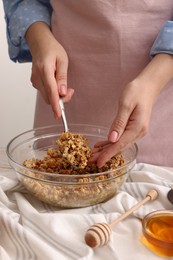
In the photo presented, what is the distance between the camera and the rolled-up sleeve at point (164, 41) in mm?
923

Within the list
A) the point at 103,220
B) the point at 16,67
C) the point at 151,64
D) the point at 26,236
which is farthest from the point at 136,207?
the point at 16,67

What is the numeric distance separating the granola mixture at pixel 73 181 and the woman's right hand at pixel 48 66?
0.10 m

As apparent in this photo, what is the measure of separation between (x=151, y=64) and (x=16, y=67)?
1262mm

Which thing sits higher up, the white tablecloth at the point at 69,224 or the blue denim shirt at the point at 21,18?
the blue denim shirt at the point at 21,18

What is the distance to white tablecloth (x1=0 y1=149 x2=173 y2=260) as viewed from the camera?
64 centimetres

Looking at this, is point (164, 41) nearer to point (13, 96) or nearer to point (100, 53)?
point (100, 53)

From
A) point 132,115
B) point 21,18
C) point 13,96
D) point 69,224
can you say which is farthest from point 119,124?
point 13,96

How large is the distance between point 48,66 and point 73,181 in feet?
0.87

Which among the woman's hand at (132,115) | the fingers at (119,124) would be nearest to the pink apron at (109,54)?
the woman's hand at (132,115)

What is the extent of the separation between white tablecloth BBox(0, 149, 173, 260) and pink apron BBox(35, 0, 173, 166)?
0.22 m

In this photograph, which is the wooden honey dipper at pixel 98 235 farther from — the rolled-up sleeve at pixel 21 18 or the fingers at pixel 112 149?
the rolled-up sleeve at pixel 21 18

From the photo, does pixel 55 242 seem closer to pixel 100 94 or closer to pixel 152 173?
pixel 152 173

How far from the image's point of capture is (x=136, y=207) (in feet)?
2.47

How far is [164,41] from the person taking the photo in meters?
0.93
